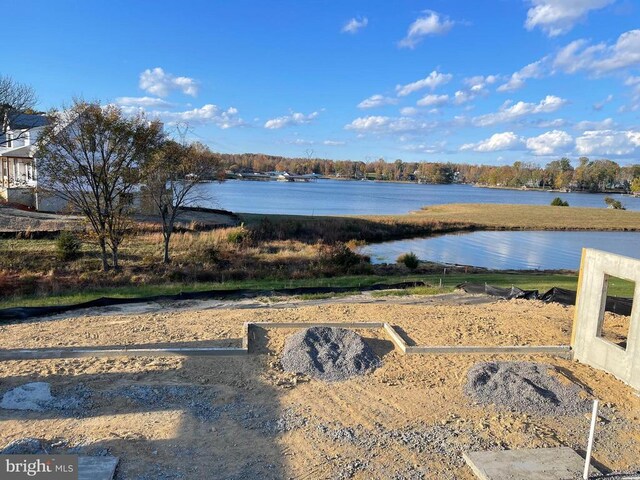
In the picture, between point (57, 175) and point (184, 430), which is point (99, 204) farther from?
point (184, 430)

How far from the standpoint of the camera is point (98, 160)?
1947 cm

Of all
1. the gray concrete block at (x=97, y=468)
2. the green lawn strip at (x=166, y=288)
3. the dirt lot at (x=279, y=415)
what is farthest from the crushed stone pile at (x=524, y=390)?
the green lawn strip at (x=166, y=288)

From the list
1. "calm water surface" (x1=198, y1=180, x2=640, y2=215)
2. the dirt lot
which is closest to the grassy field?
the dirt lot

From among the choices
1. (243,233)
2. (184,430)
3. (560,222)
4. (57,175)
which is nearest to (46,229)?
(57,175)

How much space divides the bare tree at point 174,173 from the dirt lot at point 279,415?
11747 mm

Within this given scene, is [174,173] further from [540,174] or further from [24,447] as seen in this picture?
[540,174]

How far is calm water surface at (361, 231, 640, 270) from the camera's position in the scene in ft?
95.5

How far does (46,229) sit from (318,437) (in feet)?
74.7

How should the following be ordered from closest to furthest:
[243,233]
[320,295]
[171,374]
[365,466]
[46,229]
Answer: [365,466] → [171,374] → [320,295] → [46,229] → [243,233]

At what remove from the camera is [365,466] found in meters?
5.14

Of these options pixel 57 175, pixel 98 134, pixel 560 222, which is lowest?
pixel 560 222

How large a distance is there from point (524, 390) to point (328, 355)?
3.05m

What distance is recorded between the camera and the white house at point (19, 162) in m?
28.2

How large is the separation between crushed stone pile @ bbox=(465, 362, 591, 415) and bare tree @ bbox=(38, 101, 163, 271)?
15644 mm
